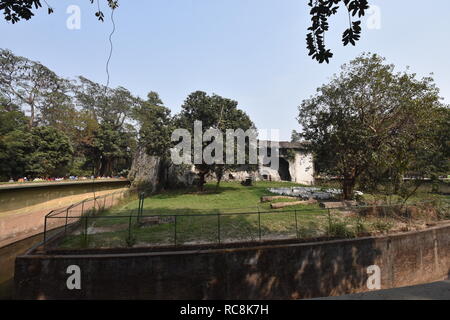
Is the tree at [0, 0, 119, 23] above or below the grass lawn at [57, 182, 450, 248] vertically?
above

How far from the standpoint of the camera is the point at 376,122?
1391cm

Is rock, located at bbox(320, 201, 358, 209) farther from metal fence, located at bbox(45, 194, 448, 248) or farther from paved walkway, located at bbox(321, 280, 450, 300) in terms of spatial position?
paved walkway, located at bbox(321, 280, 450, 300)

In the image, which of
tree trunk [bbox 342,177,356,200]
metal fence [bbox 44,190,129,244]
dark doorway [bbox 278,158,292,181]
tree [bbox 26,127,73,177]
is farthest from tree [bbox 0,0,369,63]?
dark doorway [bbox 278,158,292,181]

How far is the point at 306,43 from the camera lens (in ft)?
14.1

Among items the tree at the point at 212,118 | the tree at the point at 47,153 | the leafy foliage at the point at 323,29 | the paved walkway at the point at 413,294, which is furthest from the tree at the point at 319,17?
the tree at the point at 47,153

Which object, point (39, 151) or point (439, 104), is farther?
point (39, 151)

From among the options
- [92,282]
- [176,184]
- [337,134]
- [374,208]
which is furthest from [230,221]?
[176,184]

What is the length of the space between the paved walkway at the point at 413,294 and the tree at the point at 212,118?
17.1 m

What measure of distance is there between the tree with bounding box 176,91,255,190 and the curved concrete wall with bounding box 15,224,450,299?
42.3 ft

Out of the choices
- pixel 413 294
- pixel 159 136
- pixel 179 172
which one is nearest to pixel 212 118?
pixel 159 136

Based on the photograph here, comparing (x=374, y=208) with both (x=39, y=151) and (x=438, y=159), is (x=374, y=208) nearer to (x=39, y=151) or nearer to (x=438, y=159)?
(x=438, y=159)

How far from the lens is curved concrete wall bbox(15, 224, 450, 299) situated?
6.52 metres

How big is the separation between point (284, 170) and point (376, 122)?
2556 cm

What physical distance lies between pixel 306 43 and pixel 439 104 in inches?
578
